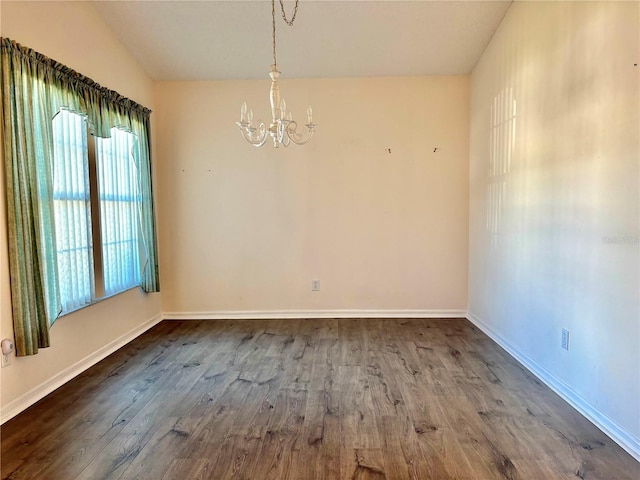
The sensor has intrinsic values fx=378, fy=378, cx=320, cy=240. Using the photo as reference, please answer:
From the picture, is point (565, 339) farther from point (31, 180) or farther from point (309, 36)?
point (31, 180)

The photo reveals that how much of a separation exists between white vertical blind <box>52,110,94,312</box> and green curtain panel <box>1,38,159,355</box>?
146mm

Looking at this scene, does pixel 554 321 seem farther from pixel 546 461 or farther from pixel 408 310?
pixel 408 310

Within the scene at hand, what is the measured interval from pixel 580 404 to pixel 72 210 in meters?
3.80

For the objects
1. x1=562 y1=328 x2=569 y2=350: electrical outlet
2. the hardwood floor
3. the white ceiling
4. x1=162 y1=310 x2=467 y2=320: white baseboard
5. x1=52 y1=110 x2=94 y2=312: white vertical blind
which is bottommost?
the hardwood floor

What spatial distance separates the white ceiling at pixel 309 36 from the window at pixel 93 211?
995mm

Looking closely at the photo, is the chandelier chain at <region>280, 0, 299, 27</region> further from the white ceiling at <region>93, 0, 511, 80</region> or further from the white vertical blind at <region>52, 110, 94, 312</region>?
the white vertical blind at <region>52, 110, 94, 312</region>

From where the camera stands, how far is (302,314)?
4.55 metres

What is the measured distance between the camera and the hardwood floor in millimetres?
1899

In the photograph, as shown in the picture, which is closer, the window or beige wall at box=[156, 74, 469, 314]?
the window

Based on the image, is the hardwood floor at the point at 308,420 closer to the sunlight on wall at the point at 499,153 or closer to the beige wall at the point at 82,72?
the beige wall at the point at 82,72

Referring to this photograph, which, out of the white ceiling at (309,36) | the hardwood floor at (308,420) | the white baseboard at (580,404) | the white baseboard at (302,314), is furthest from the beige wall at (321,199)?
the white baseboard at (580,404)

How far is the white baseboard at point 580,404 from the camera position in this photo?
2.01 metres

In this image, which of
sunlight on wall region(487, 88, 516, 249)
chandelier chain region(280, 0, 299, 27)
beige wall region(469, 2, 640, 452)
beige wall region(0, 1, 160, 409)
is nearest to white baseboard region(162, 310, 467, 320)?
beige wall region(0, 1, 160, 409)

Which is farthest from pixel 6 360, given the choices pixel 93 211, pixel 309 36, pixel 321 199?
pixel 309 36
